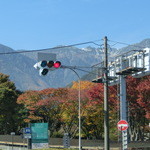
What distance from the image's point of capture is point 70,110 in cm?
5812

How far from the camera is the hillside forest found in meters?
47.1

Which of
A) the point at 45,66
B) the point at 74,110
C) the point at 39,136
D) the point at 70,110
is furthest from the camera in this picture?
the point at 70,110

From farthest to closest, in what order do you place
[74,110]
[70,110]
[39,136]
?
[70,110], [74,110], [39,136]

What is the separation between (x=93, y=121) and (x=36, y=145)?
62.8ft

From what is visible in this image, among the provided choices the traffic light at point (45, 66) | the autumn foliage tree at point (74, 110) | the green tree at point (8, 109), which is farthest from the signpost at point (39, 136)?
the green tree at point (8, 109)

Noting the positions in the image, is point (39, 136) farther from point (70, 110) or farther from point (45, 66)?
point (45, 66)

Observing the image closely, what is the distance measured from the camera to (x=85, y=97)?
57250 mm

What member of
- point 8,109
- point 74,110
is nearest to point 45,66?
point 74,110

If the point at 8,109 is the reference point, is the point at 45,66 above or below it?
above

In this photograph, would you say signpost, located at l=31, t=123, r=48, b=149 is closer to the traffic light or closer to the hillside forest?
the hillside forest

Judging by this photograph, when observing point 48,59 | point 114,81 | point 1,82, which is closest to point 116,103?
point 114,81

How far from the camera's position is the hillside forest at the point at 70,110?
47094 mm

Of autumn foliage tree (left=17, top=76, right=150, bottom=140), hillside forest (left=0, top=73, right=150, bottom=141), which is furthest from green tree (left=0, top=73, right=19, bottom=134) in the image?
autumn foliage tree (left=17, top=76, right=150, bottom=140)

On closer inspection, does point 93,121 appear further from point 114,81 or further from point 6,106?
point 114,81
